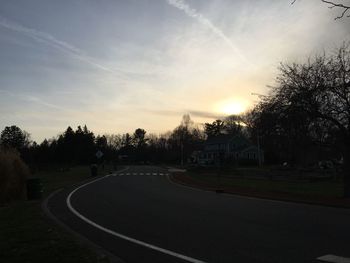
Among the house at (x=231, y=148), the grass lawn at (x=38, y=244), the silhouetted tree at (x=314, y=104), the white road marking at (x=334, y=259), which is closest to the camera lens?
the white road marking at (x=334, y=259)

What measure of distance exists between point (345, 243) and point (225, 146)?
97.4m

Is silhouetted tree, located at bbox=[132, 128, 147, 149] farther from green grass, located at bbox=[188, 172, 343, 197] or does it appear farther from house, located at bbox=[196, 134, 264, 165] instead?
green grass, located at bbox=[188, 172, 343, 197]

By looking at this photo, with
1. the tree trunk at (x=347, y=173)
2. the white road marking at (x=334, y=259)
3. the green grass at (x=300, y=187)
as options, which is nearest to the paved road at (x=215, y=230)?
the white road marking at (x=334, y=259)

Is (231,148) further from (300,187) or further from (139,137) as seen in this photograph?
(300,187)

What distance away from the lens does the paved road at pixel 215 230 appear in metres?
9.30

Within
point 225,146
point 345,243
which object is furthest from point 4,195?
point 225,146

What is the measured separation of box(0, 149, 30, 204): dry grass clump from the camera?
2466 cm

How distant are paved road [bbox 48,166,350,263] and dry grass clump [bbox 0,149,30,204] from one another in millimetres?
6481

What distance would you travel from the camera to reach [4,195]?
24859 millimetres

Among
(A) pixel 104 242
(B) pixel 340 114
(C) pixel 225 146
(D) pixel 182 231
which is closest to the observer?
(A) pixel 104 242

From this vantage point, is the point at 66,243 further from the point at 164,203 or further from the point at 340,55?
the point at 340,55

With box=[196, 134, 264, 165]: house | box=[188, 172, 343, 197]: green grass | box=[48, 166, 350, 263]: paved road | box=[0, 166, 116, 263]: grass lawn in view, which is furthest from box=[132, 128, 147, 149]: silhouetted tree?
box=[0, 166, 116, 263]: grass lawn

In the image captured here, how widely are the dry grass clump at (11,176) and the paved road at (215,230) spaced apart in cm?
648

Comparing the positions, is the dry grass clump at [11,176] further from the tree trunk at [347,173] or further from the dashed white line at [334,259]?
the dashed white line at [334,259]
